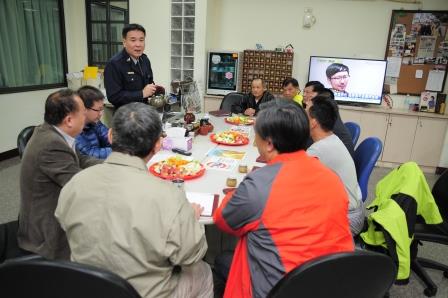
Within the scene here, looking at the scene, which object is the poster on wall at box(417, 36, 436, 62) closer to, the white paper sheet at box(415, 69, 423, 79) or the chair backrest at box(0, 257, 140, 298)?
the white paper sheet at box(415, 69, 423, 79)

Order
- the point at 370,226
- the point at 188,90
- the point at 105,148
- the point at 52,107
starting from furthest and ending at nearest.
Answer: the point at 188,90 → the point at 105,148 → the point at 370,226 → the point at 52,107

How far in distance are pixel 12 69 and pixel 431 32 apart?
5.32 m

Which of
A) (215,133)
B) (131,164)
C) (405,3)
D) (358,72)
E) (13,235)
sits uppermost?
(405,3)

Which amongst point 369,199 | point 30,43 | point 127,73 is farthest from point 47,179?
point 30,43

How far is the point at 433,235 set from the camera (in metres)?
1.95

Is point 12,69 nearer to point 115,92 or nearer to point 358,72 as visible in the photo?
point 115,92

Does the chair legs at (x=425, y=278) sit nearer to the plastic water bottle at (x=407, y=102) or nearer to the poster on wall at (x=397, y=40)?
the plastic water bottle at (x=407, y=102)

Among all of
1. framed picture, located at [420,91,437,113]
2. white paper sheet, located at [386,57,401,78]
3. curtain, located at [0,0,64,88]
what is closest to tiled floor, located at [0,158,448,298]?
framed picture, located at [420,91,437,113]

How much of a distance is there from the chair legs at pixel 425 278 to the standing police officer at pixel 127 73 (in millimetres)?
2349

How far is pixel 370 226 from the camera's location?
1772mm

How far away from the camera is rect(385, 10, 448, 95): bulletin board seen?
419 cm

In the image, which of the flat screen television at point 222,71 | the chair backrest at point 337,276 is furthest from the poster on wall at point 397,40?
the chair backrest at point 337,276

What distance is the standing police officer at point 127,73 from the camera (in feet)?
9.07

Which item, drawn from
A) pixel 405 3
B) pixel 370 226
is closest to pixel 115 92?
pixel 370 226
